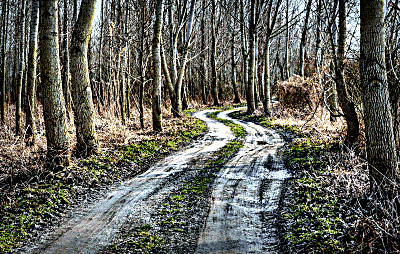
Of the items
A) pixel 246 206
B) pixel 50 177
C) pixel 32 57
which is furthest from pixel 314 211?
pixel 32 57

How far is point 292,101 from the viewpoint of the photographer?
17.7 m

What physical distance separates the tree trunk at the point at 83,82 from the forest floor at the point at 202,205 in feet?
2.20

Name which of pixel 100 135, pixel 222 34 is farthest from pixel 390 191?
pixel 222 34

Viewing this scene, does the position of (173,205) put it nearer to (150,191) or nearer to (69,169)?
(150,191)

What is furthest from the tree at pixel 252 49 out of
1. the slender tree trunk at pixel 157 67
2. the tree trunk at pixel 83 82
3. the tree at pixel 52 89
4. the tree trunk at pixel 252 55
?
the tree at pixel 52 89

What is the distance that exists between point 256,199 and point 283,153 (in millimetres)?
3561

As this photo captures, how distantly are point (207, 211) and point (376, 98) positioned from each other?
321 centimetres

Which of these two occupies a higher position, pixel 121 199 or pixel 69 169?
pixel 69 169

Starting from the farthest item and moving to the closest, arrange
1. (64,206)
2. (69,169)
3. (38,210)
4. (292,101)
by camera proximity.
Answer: (292,101), (69,169), (64,206), (38,210)

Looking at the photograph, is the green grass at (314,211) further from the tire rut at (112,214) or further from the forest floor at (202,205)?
the tire rut at (112,214)

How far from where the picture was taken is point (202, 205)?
532cm

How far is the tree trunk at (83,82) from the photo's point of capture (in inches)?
302

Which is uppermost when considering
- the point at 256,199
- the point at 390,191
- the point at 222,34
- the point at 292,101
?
the point at 222,34

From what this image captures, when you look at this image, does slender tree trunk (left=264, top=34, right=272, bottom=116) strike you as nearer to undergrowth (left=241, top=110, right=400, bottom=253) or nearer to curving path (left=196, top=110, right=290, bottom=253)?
curving path (left=196, top=110, right=290, bottom=253)
